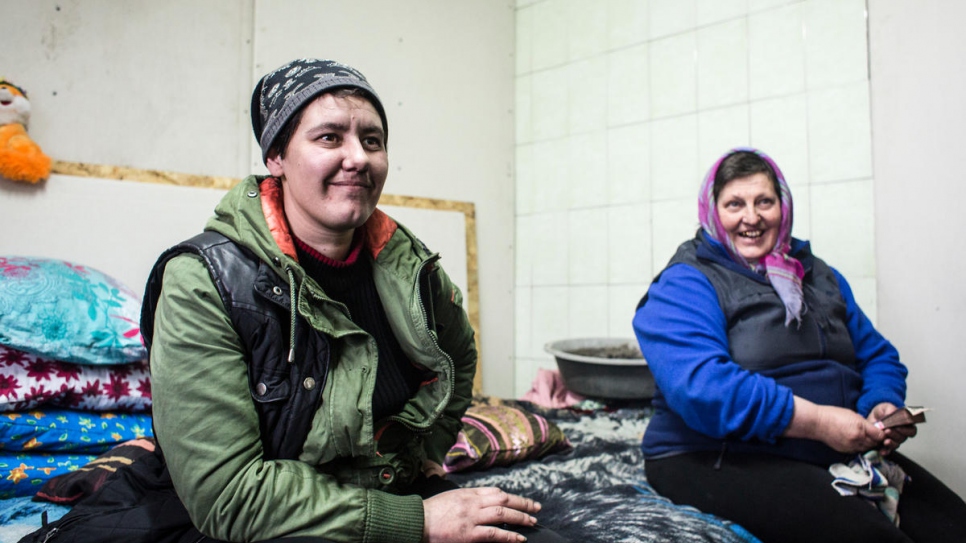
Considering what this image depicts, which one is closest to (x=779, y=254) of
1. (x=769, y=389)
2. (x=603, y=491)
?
(x=769, y=389)

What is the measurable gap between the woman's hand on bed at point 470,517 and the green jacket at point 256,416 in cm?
3

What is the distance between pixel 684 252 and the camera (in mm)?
1655

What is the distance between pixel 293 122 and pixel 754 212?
3.84 feet

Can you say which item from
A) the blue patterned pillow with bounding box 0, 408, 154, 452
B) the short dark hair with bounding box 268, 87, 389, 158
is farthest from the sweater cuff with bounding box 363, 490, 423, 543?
the blue patterned pillow with bounding box 0, 408, 154, 452

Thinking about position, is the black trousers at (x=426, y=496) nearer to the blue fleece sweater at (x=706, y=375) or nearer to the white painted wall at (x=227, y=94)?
the blue fleece sweater at (x=706, y=375)

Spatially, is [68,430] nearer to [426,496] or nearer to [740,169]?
[426,496]

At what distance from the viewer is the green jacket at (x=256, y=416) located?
89 centimetres

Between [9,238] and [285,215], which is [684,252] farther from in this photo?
[9,238]

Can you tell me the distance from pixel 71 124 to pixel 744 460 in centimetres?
220

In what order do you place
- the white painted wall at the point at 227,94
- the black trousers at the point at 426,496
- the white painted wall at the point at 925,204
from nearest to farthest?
the black trousers at the point at 426,496, the white painted wall at the point at 227,94, the white painted wall at the point at 925,204

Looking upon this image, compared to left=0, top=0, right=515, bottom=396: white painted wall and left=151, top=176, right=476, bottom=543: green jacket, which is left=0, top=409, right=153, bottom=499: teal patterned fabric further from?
left=151, top=176, right=476, bottom=543: green jacket

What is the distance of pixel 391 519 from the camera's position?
0.94 metres

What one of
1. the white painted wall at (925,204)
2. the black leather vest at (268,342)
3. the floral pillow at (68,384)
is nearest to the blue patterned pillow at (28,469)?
the floral pillow at (68,384)

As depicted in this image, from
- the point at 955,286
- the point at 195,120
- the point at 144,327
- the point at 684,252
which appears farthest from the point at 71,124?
the point at 955,286
